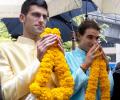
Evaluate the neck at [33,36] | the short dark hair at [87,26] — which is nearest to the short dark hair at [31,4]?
the neck at [33,36]

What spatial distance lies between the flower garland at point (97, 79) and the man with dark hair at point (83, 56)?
0.18 feet

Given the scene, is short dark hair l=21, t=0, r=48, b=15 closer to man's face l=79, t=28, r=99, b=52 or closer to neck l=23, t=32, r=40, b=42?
neck l=23, t=32, r=40, b=42

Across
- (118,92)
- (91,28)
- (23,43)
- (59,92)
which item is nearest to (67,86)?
(59,92)

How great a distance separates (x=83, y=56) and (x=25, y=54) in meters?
0.93

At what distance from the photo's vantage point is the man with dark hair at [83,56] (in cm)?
357

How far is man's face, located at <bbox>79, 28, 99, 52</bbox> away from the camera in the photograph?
3.91m

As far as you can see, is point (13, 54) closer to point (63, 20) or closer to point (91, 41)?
point (91, 41)

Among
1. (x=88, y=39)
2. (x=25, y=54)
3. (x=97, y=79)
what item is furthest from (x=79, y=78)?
(x=25, y=54)

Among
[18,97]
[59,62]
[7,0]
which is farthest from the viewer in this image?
[7,0]

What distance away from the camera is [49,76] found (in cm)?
299

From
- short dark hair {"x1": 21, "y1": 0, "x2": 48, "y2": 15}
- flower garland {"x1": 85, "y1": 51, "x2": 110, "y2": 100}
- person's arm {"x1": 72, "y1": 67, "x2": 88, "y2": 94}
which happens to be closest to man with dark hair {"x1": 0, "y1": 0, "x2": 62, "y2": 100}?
short dark hair {"x1": 21, "y1": 0, "x2": 48, "y2": 15}

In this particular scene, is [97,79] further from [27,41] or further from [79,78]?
[27,41]

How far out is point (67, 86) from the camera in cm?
299

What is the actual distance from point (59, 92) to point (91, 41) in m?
1.10
